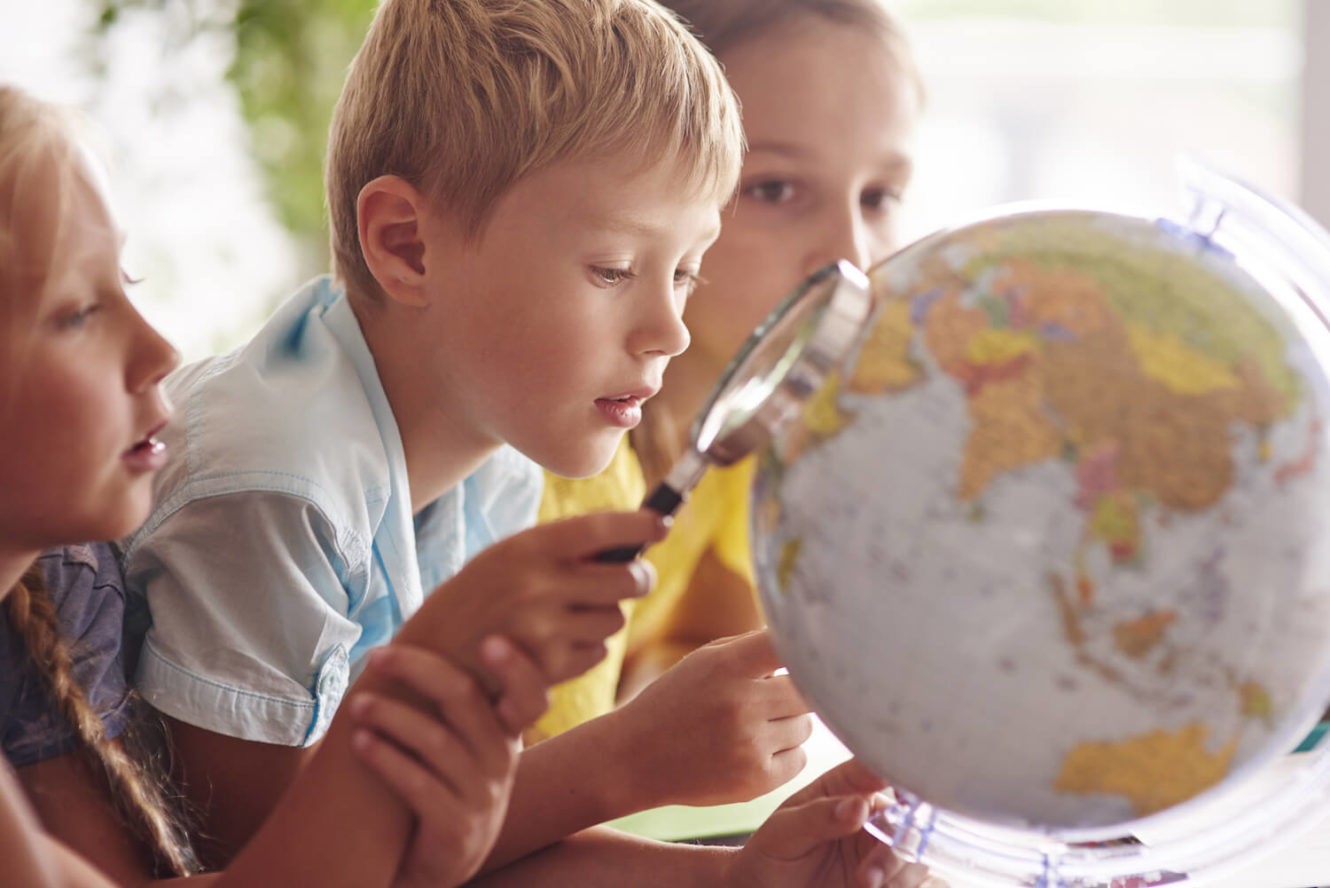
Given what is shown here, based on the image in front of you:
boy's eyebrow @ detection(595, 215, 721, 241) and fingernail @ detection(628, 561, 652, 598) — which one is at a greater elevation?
boy's eyebrow @ detection(595, 215, 721, 241)

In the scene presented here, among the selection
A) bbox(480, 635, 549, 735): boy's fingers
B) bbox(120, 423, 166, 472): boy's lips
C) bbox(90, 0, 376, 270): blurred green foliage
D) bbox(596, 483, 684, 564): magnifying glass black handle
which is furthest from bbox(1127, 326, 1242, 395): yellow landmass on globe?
bbox(90, 0, 376, 270): blurred green foliage

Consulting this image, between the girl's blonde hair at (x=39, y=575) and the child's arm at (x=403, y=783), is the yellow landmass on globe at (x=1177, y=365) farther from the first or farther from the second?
the girl's blonde hair at (x=39, y=575)

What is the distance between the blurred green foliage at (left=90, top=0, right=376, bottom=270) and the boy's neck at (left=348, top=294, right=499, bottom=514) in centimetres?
144

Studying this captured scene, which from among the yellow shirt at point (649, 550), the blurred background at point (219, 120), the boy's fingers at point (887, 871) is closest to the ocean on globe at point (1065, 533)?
the boy's fingers at point (887, 871)

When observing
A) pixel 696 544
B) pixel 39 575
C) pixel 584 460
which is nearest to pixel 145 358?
pixel 39 575

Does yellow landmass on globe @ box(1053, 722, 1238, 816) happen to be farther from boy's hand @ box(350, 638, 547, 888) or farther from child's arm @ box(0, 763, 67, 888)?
child's arm @ box(0, 763, 67, 888)

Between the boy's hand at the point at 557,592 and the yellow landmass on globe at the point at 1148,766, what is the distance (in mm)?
247

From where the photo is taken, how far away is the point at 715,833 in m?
1.22

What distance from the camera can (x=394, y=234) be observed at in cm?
122

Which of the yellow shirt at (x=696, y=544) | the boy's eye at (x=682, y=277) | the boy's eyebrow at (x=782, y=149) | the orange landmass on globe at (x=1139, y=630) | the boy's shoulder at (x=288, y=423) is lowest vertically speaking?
the yellow shirt at (x=696, y=544)

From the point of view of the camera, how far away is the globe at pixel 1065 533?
692 mm

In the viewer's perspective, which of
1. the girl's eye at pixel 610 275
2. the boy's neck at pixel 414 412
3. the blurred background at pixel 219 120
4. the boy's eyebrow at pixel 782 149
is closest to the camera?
the girl's eye at pixel 610 275

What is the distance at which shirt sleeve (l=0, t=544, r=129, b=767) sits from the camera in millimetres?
982

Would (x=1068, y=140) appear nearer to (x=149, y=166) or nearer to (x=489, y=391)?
(x=149, y=166)
